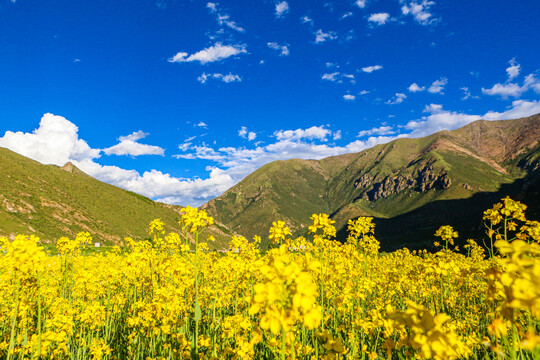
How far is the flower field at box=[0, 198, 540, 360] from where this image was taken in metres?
2.31

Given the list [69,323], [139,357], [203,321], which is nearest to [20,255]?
[69,323]

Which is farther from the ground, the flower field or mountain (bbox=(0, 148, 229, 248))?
mountain (bbox=(0, 148, 229, 248))

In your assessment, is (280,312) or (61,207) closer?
(280,312)

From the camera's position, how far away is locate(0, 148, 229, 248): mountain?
63.2 metres

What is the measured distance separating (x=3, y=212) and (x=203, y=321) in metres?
78.8

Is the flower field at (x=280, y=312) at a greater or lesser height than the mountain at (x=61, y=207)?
lesser

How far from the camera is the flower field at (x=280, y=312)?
231cm

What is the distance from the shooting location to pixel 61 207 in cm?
7594

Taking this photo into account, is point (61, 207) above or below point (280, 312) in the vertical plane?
above

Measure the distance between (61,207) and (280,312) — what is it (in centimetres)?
9447

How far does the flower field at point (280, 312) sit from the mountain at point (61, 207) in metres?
63.7

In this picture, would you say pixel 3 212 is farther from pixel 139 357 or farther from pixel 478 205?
pixel 478 205

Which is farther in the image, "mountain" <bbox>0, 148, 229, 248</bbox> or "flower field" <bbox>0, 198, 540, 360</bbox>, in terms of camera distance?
"mountain" <bbox>0, 148, 229, 248</bbox>

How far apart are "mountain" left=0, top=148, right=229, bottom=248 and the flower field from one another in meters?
63.7
